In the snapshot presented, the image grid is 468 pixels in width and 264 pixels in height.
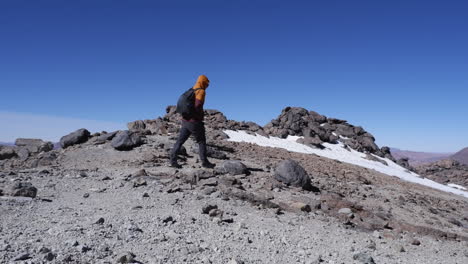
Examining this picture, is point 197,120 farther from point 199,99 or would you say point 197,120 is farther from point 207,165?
point 207,165

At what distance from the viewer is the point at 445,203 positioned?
14719 millimetres

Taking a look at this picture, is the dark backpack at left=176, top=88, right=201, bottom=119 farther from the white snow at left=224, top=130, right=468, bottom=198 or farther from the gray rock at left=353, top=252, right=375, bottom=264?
the white snow at left=224, top=130, right=468, bottom=198

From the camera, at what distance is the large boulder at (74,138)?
1477cm

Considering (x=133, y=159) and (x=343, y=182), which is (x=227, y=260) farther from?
(x=343, y=182)

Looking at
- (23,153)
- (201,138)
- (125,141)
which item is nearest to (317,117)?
(125,141)

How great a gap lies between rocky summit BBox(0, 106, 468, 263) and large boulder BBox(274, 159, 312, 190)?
31 millimetres

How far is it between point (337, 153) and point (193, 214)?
77.9 feet

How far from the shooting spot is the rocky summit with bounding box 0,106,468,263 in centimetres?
513

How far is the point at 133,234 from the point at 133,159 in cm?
727

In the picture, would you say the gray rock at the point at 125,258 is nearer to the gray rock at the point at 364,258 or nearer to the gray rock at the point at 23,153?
the gray rock at the point at 364,258

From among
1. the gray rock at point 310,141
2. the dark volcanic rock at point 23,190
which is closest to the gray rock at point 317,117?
the gray rock at point 310,141

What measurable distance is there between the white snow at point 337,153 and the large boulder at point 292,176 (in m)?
12.7

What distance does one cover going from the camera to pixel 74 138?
48.7 ft

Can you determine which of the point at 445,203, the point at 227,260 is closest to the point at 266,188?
the point at 227,260
